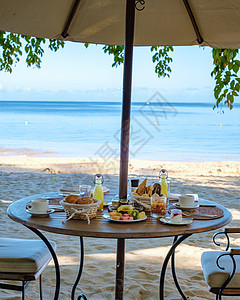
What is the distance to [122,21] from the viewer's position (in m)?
3.22

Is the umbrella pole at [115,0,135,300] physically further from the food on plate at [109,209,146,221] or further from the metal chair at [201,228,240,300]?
the metal chair at [201,228,240,300]

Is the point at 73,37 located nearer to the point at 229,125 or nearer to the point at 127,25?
the point at 127,25

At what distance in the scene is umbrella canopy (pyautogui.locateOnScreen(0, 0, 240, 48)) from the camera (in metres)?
2.85

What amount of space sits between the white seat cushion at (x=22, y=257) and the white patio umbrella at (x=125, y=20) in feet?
1.62

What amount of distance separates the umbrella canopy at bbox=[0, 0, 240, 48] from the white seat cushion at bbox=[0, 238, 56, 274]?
158 cm

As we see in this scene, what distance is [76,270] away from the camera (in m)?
3.45

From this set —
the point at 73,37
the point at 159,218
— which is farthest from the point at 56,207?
the point at 73,37

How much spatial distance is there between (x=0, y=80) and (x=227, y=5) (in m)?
38.0

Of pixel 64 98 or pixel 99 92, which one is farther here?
pixel 64 98

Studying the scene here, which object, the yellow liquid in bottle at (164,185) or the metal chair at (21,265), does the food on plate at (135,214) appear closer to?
the yellow liquid in bottle at (164,185)

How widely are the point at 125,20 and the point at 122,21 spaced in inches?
23.2

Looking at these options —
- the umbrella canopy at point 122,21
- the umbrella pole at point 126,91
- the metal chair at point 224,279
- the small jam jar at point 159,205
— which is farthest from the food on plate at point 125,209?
the umbrella canopy at point 122,21

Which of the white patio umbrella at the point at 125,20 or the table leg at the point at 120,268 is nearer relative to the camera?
the table leg at the point at 120,268

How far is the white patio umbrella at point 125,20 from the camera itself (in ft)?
8.87
